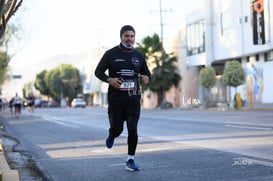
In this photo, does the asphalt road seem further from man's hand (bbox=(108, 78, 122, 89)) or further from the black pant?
man's hand (bbox=(108, 78, 122, 89))

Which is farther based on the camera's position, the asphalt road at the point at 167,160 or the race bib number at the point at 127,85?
the race bib number at the point at 127,85

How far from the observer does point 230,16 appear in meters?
42.5

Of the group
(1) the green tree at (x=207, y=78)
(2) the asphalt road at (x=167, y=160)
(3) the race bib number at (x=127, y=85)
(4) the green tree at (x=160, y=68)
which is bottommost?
(2) the asphalt road at (x=167, y=160)

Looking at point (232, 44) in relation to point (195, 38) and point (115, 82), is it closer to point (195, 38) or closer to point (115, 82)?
point (195, 38)

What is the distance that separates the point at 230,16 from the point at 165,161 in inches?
1401

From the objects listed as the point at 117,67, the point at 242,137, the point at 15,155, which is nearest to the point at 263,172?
the point at 117,67

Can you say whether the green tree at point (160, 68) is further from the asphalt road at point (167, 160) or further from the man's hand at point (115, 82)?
the man's hand at point (115, 82)

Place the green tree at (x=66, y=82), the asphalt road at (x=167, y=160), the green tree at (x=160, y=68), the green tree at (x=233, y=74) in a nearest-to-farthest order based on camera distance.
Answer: the asphalt road at (x=167, y=160)
the green tree at (x=233, y=74)
the green tree at (x=160, y=68)
the green tree at (x=66, y=82)

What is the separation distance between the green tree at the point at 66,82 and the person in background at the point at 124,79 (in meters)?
103

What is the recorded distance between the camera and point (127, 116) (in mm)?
7305

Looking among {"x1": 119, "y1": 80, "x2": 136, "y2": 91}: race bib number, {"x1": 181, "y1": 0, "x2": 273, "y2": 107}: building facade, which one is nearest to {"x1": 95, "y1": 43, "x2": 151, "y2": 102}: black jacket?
{"x1": 119, "y1": 80, "x2": 136, "y2": 91}: race bib number

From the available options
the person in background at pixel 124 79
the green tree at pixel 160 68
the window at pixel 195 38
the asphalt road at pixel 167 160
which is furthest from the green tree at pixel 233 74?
the person in background at pixel 124 79

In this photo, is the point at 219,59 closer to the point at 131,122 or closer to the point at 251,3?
the point at 251,3

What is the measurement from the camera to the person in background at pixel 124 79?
7164 millimetres
